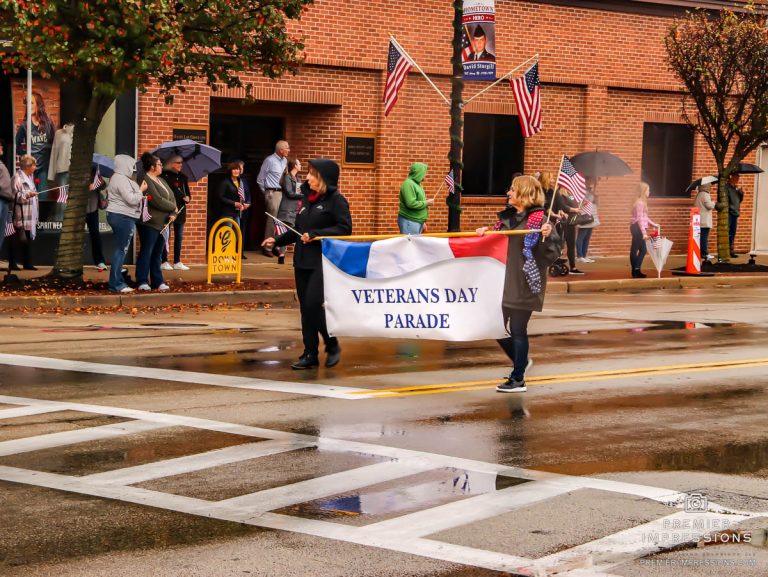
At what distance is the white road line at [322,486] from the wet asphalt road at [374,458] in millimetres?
22

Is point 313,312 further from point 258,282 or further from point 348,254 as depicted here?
point 258,282

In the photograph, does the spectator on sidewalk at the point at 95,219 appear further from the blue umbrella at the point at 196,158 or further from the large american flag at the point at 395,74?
the large american flag at the point at 395,74

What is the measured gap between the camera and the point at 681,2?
3011 cm

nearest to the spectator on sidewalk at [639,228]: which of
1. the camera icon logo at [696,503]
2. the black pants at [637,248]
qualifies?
the black pants at [637,248]

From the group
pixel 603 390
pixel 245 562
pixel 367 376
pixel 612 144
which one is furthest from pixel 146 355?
pixel 612 144

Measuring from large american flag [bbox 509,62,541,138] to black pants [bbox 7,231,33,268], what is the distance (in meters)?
Result: 8.68

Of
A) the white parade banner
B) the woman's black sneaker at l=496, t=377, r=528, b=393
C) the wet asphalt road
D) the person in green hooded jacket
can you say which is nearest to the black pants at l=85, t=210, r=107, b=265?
the person in green hooded jacket

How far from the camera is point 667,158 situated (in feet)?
102

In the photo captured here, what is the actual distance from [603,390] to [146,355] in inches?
179

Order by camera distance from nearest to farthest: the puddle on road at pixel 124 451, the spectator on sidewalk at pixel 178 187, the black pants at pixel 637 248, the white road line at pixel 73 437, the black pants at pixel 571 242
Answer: the puddle on road at pixel 124 451, the white road line at pixel 73 437, the spectator on sidewalk at pixel 178 187, the black pants at pixel 637 248, the black pants at pixel 571 242

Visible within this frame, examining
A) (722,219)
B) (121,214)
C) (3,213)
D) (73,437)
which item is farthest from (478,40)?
(73,437)

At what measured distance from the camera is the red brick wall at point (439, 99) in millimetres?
24969

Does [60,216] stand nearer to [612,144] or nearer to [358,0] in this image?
[358,0]

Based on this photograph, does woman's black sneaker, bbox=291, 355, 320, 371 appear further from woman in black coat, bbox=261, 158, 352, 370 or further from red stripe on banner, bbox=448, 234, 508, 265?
red stripe on banner, bbox=448, 234, 508, 265
